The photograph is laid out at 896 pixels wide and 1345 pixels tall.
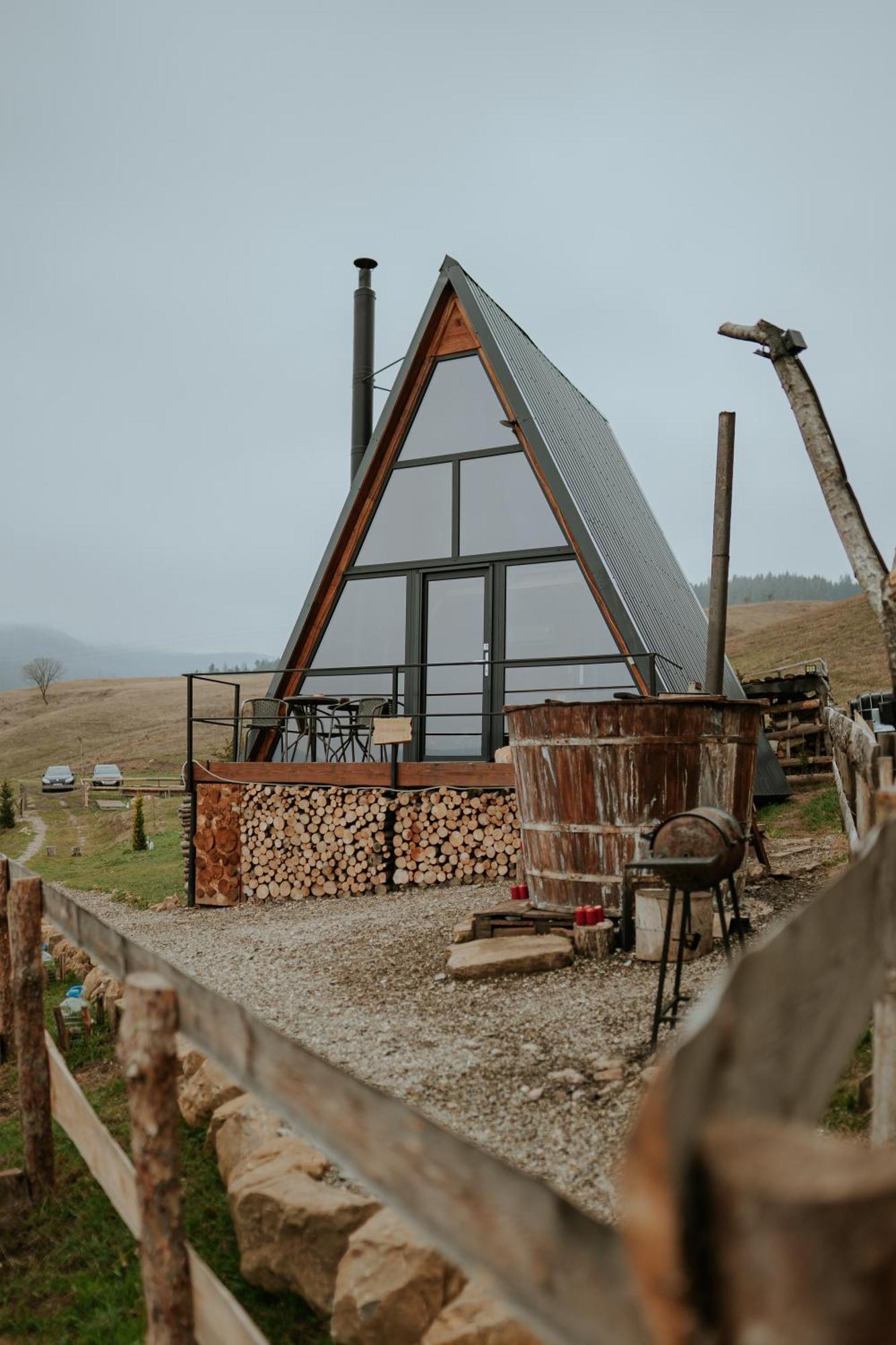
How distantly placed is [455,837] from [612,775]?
4.04 m

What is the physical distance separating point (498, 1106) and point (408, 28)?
36679mm

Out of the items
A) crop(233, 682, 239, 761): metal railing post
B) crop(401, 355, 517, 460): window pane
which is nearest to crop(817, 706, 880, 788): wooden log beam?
crop(401, 355, 517, 460): window pane

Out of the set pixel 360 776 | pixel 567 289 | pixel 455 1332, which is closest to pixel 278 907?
pixel 360 776

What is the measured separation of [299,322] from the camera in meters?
145

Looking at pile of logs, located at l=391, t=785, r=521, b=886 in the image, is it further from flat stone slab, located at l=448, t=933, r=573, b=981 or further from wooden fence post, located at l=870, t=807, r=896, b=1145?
Answer: wooden fence post, located at l=870, t=807, r=896, b=1145

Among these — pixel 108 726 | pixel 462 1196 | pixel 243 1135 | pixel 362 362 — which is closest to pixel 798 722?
pixel 362 362

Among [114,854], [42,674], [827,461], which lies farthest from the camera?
[42,674]

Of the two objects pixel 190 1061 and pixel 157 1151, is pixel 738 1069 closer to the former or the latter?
pixel 157 1151

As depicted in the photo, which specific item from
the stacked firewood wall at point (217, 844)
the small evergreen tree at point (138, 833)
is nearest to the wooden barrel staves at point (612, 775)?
the stacked firewood wall at point (217, 844)

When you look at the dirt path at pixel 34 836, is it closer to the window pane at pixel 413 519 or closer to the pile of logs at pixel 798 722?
the window pane at pixel 413 519

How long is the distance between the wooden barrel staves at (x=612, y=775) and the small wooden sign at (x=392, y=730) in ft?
11.5

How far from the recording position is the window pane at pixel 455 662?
39.9 ft

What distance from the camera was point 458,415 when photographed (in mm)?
12797

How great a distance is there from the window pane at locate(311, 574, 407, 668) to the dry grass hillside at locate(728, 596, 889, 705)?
15842 mm
